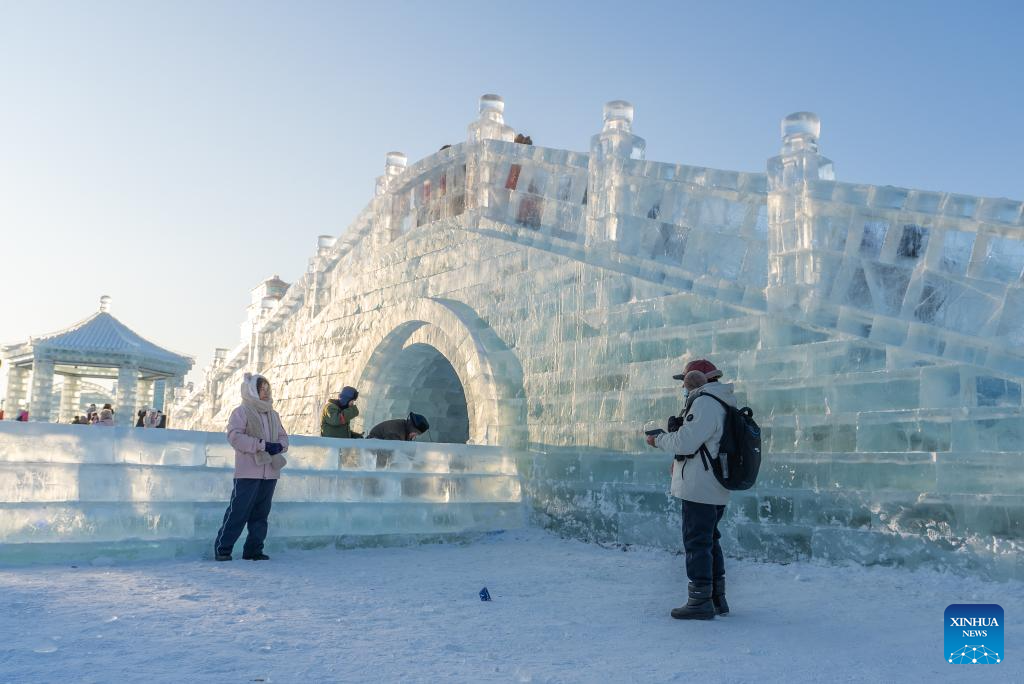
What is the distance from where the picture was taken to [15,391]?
2284cm

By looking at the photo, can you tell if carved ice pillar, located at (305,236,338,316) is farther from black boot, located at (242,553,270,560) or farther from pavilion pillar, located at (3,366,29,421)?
pavilion pillar, located at (3,366,29,421)

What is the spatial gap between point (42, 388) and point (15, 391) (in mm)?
3313

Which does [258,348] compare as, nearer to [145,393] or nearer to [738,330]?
[738,330]

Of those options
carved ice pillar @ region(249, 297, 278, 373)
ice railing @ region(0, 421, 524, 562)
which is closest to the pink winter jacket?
ice railing @ region(0, 421, 524, 562)

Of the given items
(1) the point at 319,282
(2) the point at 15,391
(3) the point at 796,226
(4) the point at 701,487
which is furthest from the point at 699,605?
(2) the point at 15,391

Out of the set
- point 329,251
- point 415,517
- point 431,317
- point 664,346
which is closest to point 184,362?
point 329,251

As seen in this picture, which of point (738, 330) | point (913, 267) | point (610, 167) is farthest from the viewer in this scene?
point (610, 167)

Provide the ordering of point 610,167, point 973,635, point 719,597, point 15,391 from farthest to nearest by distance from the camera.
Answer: point 15,391 → point 610,167 → point 719,597 → point 973,635

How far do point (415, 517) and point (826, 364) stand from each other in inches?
A: 141

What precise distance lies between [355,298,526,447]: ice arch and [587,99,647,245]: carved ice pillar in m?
1.68

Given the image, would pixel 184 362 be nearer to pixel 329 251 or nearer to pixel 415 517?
pixel 329 251

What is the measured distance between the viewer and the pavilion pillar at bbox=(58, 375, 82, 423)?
24719mm

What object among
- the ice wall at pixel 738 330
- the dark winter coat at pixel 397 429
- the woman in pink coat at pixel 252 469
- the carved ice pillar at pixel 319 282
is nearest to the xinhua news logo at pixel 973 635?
the ice wall at pixel 738 330

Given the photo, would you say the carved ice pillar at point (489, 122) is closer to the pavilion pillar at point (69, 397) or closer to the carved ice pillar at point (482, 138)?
the carved ice pillar at point (482, 138)
